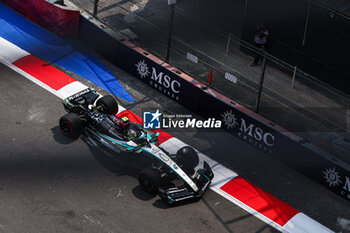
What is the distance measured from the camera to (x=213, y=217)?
549 inches

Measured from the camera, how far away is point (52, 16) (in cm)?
2058

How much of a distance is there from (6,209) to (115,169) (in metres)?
3.01

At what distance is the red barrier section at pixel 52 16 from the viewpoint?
20.2 metres

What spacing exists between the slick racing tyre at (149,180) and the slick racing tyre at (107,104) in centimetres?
300

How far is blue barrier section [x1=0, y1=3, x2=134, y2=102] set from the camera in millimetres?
18969

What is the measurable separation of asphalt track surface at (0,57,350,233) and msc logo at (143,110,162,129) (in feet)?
2.15

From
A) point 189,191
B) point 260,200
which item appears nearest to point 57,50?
point 189,191

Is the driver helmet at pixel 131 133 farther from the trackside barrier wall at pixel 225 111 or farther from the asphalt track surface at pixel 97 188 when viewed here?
the trackside barrier wall at pixel 225 111

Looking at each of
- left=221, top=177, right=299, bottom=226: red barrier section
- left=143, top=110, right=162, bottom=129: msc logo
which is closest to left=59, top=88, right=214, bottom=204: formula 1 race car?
left=221, top=177, right=299, bottom=226: red barrier section

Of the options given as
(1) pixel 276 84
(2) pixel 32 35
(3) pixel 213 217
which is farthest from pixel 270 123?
(2) pixel 32 35

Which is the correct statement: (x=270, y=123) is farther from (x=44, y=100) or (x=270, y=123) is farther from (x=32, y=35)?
(x=32, y=35)

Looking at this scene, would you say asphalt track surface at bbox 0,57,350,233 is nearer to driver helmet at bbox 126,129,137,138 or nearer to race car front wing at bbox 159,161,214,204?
race car front wing at bbox 159,161,214,204

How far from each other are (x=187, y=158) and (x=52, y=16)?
28.2 feet

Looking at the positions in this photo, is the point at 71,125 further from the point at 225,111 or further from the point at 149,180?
the point at 225,111
